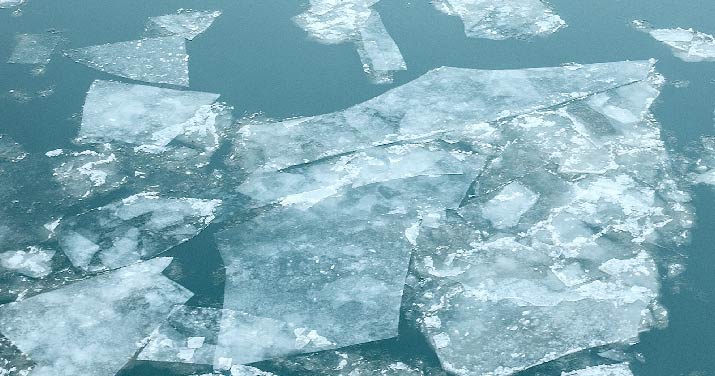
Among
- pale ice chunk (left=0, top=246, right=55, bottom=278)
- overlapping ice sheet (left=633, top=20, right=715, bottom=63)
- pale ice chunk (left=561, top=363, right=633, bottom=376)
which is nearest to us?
pale ice chunk (left=561, top=363, right=633, bottom=376)

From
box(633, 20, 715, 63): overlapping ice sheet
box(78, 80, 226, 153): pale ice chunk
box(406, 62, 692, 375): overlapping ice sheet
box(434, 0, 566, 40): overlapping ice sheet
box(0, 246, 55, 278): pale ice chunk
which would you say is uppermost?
box(434, 0, 566, 40): overlapping ice sheet

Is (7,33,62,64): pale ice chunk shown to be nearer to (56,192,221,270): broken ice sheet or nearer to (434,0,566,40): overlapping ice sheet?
(56,192,221,270): broken ice sheet

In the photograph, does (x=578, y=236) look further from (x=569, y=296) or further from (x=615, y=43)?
(x=615, y=43)

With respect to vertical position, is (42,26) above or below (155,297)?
above

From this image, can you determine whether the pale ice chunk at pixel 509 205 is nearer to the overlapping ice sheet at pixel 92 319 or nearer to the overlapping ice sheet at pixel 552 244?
the overlapping ice sheet at pixel 552 244

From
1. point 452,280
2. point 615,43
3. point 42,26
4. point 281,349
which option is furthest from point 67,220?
point 615,43

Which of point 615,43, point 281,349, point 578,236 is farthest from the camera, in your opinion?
point 615,43

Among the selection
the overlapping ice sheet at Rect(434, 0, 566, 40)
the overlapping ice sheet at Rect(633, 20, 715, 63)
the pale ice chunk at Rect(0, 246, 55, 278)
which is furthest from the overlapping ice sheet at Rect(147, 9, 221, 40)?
the overlapping ice sheet at Rect(633, 20, 715, 63)
